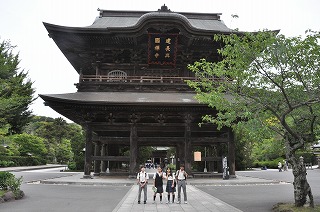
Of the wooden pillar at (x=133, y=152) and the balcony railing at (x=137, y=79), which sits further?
the balcony railing at (x=137, y=79)

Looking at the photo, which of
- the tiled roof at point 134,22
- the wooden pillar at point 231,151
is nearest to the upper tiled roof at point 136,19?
the tiled roof at point 134,22

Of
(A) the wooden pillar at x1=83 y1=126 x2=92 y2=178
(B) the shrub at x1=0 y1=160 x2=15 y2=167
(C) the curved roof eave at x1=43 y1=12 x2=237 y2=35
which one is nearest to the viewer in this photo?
(C) the curved roof eave at x1=43 y1=12 x2=237 y2=35

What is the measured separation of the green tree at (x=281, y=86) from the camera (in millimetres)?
8766

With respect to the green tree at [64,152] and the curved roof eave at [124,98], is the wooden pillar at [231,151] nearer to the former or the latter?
the curved roof eave at [124,98]

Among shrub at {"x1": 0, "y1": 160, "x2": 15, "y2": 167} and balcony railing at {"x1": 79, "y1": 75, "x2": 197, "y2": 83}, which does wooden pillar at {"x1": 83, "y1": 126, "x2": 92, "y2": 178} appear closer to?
balcony railing at {"x1": 79, "y1": 75, "x2": 197, "y2": 83}

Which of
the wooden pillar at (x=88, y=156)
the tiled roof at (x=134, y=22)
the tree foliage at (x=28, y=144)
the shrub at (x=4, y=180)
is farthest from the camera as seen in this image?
the tree foliage at (x=28, y=144)

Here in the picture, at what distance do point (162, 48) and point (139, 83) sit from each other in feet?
10.6

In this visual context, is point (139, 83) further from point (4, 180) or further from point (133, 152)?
point (4, 180)

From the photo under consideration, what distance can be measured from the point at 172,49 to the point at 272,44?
46.8ft

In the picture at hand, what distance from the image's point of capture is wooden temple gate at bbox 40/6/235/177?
2047 cm

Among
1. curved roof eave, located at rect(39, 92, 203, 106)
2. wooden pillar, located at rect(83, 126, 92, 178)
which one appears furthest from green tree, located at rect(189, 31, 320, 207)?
wooden pillar, located at rect(83, 126, 92, 178)

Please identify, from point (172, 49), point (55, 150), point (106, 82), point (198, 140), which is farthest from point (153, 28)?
point (55, 150)

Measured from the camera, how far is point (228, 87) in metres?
10.9

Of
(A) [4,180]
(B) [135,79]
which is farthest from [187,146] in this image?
(A) [4,180]
